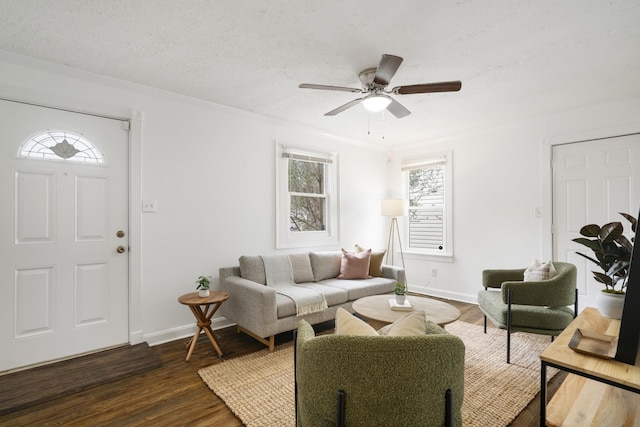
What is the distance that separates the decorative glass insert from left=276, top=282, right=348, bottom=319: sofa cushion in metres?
2.16

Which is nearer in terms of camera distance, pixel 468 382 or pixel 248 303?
pixel 468 382

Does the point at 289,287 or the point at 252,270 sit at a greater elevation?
the point at 252,270

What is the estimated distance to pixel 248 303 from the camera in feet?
9.58

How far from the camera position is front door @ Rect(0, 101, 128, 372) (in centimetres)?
248

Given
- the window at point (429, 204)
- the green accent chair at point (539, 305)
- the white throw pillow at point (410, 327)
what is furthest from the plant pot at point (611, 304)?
the window at point (429, 204)

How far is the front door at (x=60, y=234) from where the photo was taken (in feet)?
8.14

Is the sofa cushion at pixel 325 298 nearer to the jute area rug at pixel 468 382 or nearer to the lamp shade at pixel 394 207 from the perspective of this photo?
the jute area rug at pixel 468 382

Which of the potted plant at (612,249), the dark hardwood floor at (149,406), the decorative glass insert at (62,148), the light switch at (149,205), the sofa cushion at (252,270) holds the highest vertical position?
the decorative glass insert at (62,148)

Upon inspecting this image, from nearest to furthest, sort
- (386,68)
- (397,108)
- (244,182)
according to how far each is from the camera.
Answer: (386,68) → (397,108) → (244,182)

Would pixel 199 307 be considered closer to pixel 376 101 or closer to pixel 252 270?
pixel 252 270

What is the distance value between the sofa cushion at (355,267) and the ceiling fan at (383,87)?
1895mm

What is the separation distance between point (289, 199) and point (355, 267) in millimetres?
1281

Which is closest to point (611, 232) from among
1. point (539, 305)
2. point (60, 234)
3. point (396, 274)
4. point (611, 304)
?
point (611, 304)

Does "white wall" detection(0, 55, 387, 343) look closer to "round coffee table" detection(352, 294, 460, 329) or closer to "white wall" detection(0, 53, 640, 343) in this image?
"white wall" detection(0, 53, 640, 343)
